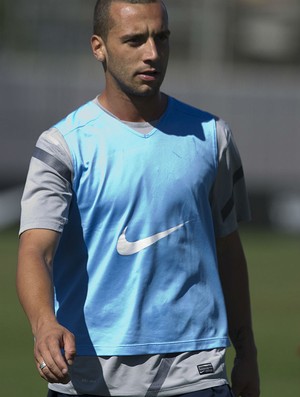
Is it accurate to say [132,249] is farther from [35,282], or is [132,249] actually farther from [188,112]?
[188,112]

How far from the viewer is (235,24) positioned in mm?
19766

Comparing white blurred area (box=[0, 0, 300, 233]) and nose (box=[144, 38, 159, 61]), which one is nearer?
nose (box=[144, 38, 159, 61])

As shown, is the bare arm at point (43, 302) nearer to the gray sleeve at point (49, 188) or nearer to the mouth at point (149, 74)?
the gray sleeve at point (49, 188)

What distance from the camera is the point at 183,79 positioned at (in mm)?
19672

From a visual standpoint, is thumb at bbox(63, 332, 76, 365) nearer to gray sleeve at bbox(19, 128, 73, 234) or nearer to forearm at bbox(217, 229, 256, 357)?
gray sleeve at bbox(19, 128, 73, 234)

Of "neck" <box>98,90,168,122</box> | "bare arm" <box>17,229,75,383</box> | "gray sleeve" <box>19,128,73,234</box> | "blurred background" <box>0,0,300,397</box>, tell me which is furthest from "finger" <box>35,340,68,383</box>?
"blurred background" <box>0,0,300,397</box>

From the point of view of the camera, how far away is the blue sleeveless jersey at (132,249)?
4.33 metres

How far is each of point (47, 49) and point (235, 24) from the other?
2.94m

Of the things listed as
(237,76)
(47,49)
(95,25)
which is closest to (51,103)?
(47,49)

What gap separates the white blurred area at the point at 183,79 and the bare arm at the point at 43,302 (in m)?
14.5

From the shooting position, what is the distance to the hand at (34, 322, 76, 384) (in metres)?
3.71

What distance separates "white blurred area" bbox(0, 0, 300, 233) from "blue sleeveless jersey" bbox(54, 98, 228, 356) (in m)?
14.3

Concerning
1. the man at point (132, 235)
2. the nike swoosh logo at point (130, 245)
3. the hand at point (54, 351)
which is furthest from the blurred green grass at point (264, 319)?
the hand at point (54, 351)

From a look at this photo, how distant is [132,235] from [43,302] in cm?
49
